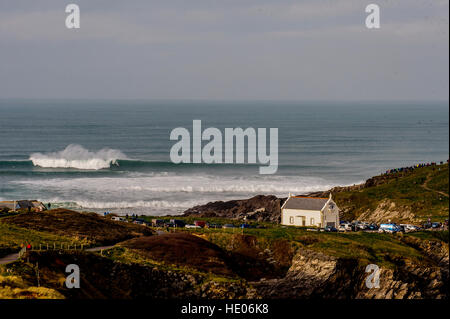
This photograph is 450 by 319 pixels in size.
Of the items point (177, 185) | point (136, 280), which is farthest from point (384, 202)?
point (136, 280)

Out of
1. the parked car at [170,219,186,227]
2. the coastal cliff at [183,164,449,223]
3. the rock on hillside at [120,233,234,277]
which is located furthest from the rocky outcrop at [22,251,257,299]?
the coastal cliff at [183,164,449,223]

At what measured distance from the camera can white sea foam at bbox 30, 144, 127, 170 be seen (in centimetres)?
12281

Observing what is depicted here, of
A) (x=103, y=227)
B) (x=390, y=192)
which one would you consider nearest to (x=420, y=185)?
(x=390, y=192)

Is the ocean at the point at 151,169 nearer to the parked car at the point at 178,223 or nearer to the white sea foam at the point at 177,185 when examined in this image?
the white sea foam at the point at 177,185

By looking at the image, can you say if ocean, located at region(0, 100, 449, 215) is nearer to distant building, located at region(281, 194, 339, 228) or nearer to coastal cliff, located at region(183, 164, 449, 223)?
coastal cliff, located at region(183, 164, 449, 223)

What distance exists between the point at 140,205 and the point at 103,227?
3274 centimetres

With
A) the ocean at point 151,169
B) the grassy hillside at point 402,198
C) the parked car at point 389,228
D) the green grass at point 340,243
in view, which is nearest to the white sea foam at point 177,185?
the ocean at point 151,169

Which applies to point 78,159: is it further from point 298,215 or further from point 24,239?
point 24,239

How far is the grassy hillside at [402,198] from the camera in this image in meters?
73.8

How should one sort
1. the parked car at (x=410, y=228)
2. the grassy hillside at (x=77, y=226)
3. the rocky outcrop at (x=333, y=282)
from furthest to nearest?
the parked car at (x=410, y=228) → the grassy hillside at (x=77, y=226) → the rocky outcrop at (x=333, y=282)

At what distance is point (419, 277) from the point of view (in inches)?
2098

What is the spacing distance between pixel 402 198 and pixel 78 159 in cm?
6805

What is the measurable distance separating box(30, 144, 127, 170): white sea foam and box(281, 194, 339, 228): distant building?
6188 cm
